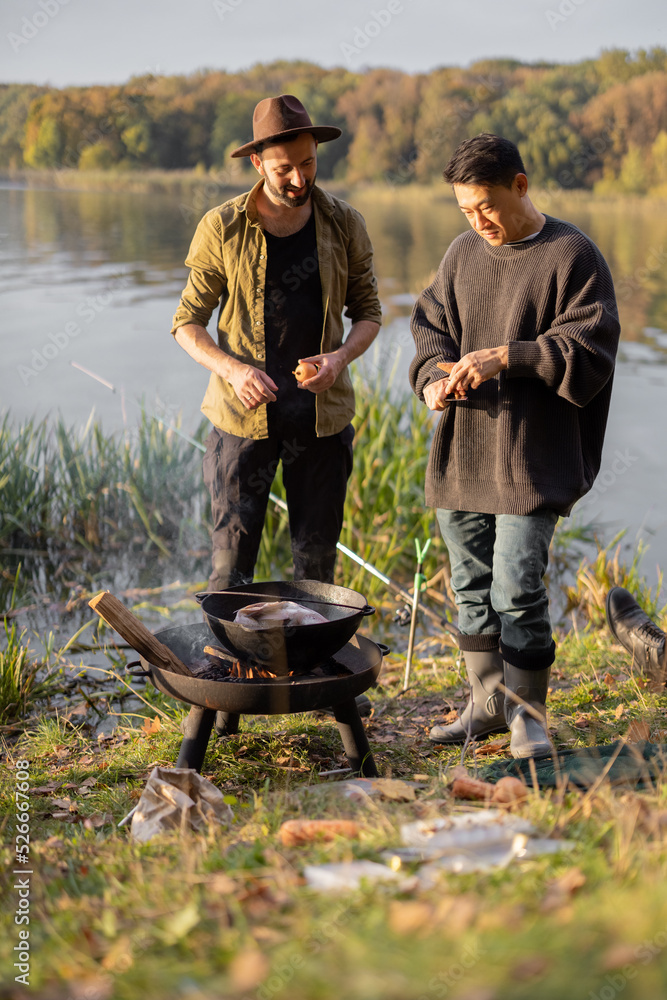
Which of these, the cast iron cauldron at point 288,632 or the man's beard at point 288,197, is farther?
the man's beard at point 288,197

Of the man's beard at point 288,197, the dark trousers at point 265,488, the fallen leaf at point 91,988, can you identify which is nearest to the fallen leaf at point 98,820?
the dark trousers at point 265,488

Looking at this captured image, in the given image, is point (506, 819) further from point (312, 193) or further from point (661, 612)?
point (661, 612)

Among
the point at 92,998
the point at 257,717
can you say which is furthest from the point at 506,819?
the point at 257,717

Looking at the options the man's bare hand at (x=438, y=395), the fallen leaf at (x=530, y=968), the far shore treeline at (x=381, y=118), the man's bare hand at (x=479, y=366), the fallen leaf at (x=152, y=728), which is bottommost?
the fallen leaf at (x=152, y=728)

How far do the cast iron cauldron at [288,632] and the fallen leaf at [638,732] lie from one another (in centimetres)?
107

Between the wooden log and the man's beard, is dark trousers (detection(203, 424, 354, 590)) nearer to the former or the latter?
the wooden log

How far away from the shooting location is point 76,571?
19.7 feet

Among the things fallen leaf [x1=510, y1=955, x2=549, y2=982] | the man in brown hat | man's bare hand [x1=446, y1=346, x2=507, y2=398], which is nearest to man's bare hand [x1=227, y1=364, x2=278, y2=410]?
the man in brown hat

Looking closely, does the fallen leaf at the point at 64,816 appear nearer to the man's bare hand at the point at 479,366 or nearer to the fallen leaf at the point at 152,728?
the fallen leaf at the point at 152,728

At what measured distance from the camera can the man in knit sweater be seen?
270 cm

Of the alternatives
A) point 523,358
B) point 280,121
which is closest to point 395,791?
point 523,358

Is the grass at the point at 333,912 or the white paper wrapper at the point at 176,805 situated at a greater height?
the grass at the point at 333,912

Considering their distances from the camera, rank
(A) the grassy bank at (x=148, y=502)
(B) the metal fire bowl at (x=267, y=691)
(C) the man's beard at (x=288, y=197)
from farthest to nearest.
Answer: (A) the grassy bank at (x=148, y=502), (C) the man's beard at (x=288, y=197), (B) the metal fire bowl at (x=267, y=691)

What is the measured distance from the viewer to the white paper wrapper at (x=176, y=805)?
2307 millimetres
